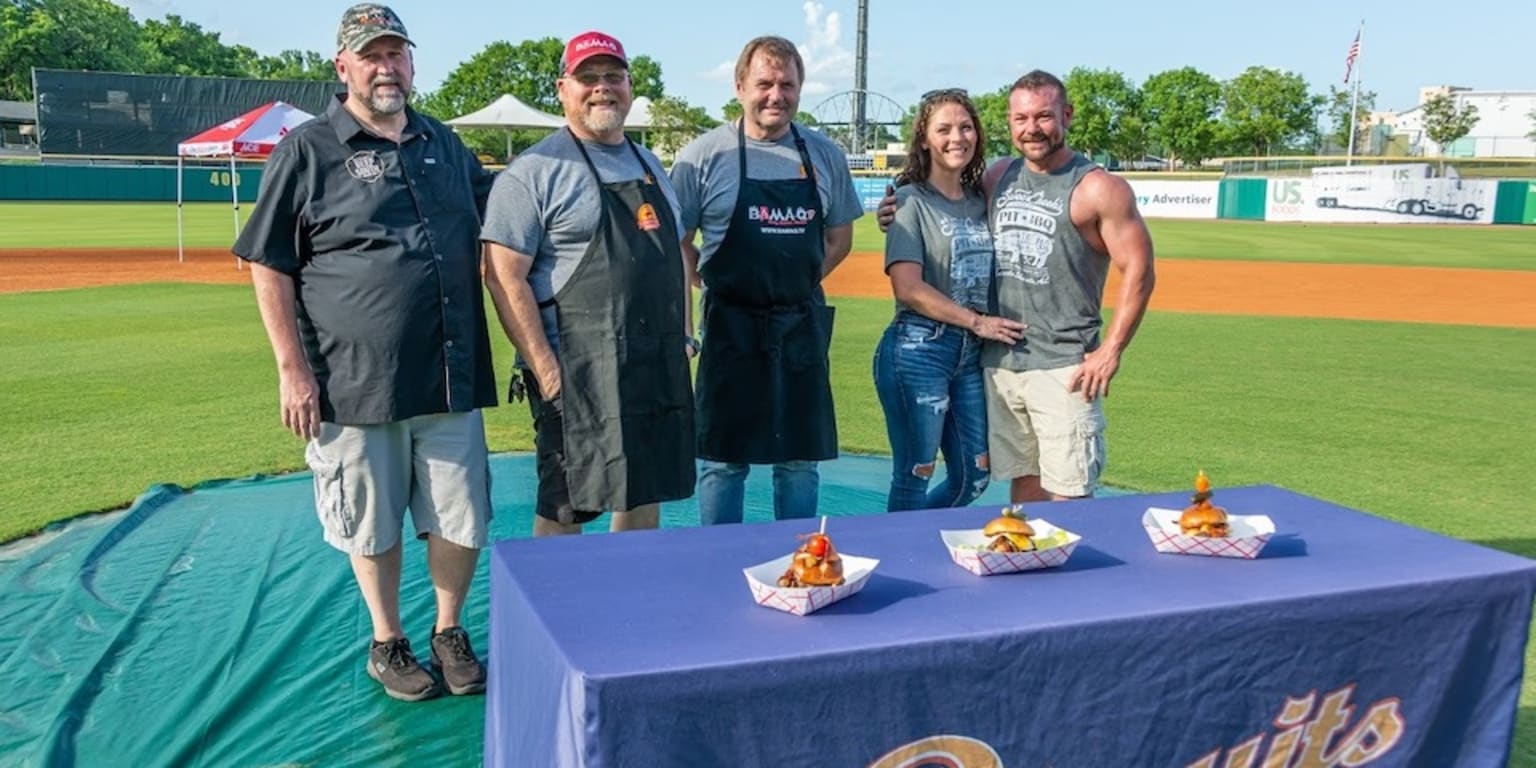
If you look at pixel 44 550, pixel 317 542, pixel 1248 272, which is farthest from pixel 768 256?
pixel 1248 272

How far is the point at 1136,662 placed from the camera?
220 cm

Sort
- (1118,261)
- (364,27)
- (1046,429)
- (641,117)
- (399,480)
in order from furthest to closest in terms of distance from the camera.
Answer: (641,117), (1046,429), (1118,261), (399,480), (364,27)

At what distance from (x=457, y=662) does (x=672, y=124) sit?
161ft

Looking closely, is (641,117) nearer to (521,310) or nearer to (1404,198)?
(1404,198)

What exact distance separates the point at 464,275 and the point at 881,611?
75.4 inches

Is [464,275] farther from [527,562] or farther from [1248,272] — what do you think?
[1248,272]

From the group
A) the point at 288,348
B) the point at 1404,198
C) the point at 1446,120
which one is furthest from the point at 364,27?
the point at 1446,120

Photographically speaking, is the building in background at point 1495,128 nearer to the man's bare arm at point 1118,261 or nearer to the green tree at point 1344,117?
the green tree at point 1344,117

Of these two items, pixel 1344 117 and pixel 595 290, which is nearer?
pixel 595 290

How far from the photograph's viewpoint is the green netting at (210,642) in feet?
10.6

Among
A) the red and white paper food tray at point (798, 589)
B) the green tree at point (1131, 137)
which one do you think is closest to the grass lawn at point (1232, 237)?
the red and white paper food tray at point (798, 589)

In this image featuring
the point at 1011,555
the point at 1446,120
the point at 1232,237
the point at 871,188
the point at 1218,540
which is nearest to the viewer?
the point at 1011,555

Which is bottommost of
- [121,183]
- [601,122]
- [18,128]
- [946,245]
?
[946,245]

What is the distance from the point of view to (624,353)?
137 inches
